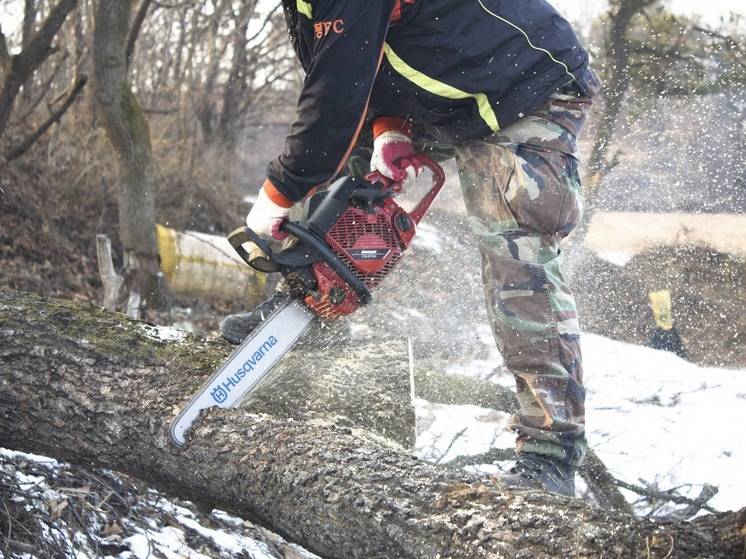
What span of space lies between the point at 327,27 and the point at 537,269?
960 mm

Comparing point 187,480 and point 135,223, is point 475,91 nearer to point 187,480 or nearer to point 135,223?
point 187,480

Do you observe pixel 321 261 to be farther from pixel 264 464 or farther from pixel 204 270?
pixel 204 270

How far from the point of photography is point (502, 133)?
2.46 meters

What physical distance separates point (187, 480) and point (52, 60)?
6.86m

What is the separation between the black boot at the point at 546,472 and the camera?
7.29 ft

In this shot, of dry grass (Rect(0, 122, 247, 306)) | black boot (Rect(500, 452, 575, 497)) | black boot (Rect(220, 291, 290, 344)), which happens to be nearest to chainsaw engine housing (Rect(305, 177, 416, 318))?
black boot (Rect(220, 291, 290, 344))

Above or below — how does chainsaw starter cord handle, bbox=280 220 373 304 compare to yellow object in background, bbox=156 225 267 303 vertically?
above

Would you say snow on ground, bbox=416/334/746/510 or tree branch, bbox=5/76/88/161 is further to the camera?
tree branch, bbox=5/76/88/161

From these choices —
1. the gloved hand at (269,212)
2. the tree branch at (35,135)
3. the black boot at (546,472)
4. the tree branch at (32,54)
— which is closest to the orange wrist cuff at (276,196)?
the gloved hand at (269,212)

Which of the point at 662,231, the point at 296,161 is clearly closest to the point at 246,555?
the point at 296,161

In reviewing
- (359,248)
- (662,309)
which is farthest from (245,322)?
(662,309)

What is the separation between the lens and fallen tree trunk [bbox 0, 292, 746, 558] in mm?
1441

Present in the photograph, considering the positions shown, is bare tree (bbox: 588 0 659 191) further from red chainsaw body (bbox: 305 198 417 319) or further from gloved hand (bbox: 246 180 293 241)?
gloved hand (bbox: 246 180 293 241)

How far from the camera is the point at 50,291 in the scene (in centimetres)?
546
